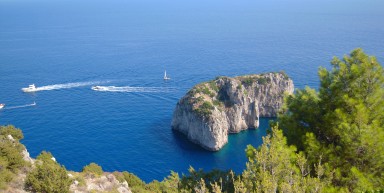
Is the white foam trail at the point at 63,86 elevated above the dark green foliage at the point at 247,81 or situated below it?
below

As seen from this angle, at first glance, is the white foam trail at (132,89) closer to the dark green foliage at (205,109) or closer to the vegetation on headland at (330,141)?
the dark green foliage at (205,109)

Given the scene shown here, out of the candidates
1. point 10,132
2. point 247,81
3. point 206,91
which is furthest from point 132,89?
point 10,132

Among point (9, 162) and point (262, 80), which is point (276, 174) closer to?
point (9, 162)

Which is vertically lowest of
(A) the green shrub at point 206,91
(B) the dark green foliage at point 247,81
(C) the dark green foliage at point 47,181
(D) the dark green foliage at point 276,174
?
(A) the green shrub at point 206,91

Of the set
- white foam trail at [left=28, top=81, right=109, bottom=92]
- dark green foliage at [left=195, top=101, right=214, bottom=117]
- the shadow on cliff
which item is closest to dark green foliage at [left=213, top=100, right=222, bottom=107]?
dark green foliage at [left=195, top=101, right=214, bottom=117]

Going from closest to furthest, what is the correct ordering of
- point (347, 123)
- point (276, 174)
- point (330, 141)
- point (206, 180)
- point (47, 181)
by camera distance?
point (276, 174) → point (347, 123) → point (330, 141) → point (47, 181) → point (206, 180)

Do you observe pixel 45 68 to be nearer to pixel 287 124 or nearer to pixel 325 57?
pixel 325 57

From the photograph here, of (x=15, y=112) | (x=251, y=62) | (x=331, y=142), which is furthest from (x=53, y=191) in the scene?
(x=251, y=62)

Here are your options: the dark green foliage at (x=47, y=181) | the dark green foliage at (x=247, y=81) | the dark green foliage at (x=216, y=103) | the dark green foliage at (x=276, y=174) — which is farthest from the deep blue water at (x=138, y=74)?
the dark green foliage at (x=276, y=174)

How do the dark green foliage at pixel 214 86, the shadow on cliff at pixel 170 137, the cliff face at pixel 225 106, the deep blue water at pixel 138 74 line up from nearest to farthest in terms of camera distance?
1. the deep blue water at pixel 138 74
2. the cliff face at pixel 225 106
3. the shadow on cliff at pixel 170 137
4. the dark green foliage at pixel 214 86
